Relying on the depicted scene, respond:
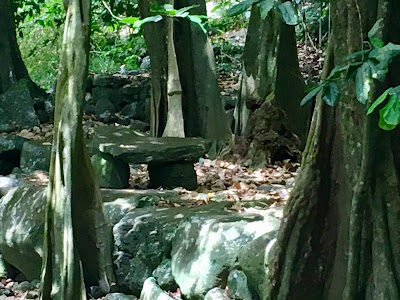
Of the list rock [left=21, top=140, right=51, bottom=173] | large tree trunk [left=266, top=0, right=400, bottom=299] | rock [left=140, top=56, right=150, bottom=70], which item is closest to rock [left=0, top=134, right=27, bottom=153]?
rock [left=21, top=140, right=51, bottom=173]

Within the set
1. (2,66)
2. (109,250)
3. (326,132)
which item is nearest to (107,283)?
(109,250)

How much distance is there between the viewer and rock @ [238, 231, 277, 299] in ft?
12.4

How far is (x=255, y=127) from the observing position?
24.7 feet

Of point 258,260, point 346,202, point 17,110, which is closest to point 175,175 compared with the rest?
point 258,260

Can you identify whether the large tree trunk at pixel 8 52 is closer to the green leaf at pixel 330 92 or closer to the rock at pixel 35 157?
the rock at pixel 35 157

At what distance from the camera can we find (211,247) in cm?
434

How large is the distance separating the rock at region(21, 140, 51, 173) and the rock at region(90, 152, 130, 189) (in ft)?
4.94

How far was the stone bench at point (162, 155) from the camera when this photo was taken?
629 cm

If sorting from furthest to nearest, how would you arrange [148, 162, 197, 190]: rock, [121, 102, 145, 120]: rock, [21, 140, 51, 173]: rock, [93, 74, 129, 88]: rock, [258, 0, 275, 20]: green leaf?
[93, 74, 129, 88]: rock < [121, 102, 145, 120]: rock < [21, 140, 51, 173]: rock < [148, 162, 197, 190]: rock < [258, 0, 275, 20]: green leaf

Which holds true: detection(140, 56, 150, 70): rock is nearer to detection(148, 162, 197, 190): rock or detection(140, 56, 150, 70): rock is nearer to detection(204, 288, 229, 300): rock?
detection(148, 162, 197, 190): rock

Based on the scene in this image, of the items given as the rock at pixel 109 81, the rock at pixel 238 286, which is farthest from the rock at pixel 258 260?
the rock at pixel 109 81

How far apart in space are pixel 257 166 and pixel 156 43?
6.24 feet

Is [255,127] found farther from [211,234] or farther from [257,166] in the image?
[211,234]

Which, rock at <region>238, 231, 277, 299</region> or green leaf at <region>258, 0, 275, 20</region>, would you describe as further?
rock at <region>238, 231, 277, 299</region>
